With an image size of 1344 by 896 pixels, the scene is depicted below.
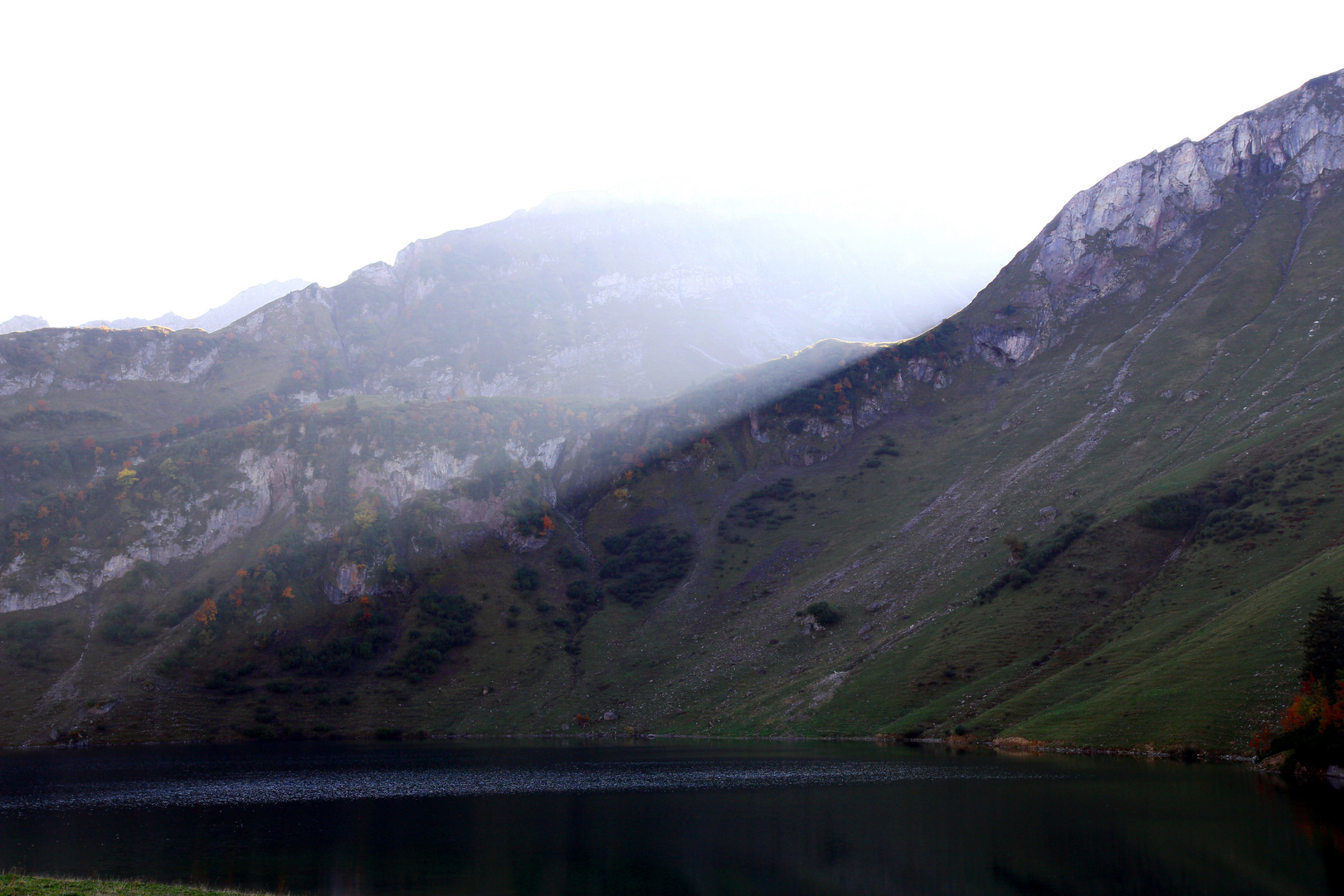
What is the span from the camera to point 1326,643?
6450 cm

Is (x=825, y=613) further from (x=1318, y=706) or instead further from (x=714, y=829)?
(x=714, y=829)

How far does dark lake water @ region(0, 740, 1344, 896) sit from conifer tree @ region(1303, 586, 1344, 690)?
407 inches

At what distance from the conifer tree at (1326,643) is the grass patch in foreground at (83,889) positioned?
7710 cm

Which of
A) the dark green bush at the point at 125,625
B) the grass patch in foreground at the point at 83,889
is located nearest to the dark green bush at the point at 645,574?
the dark green bush at the point at 125,625

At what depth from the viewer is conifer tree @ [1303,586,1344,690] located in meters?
63.4

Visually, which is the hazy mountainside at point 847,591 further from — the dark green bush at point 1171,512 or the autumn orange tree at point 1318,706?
the autumn orange tree at point 1318,706

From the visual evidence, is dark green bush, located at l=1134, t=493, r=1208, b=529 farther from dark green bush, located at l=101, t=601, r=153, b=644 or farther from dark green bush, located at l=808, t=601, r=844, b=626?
dark green bush, located at l=101, t=601, r=153, b=644

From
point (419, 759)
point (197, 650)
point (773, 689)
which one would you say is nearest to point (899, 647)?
point (773, 689)

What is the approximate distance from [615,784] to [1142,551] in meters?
86.0

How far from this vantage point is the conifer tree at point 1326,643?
2498 inches

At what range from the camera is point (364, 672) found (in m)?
163

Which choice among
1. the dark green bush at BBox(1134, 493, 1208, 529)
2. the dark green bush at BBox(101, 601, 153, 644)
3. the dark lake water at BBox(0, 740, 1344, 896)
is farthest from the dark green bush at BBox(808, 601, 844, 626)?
the dark green bush at BBox(101, 601, 153, 644)

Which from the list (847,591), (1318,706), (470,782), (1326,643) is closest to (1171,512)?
(847,591)

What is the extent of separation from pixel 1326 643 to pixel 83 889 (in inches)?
3257
